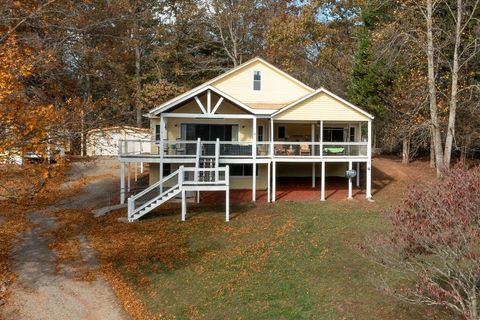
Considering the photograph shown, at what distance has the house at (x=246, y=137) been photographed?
66.5 ft

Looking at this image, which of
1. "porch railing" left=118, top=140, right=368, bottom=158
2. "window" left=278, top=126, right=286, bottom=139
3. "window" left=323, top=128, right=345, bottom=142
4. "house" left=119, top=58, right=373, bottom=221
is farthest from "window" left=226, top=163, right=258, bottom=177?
"window" left=323, top=128, right=345, bottom=142

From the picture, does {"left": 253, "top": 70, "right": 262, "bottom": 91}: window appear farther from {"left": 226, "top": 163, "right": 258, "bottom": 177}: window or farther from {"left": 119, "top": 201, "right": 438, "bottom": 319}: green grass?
{"left": 119, "top": 201, "right": 438, "bottom": 319}: green grass

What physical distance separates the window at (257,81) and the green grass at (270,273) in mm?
10361

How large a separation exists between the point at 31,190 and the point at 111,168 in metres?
22.1

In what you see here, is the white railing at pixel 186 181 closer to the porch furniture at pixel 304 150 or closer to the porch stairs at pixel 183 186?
the porch stairs at pixel 183 186

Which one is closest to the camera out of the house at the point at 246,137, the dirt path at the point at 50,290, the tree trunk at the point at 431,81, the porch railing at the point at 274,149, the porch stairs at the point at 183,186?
the dirt path at the point at 50,290

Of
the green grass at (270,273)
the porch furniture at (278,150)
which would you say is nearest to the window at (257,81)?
the porch furniture at (278,150)

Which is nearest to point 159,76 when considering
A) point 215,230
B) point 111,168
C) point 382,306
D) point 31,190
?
point 111,168

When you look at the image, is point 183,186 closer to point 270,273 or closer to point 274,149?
point 274,149

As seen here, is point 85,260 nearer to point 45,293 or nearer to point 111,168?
point 45,293

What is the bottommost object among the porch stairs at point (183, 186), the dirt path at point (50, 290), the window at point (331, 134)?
the dirt path at point (50, 290)

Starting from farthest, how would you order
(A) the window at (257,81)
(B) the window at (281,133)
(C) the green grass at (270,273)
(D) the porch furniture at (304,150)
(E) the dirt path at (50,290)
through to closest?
1. (B) the window at (281,133)
2. (A) the window at (257,81)
3. (D) the porch furniture at (304,150)
4. (E) the dirt path at (50,290)
5. (C) the green grass at (270,273)

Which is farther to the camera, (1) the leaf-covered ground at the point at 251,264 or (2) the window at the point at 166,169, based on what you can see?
(2) the window at the point at 166,169

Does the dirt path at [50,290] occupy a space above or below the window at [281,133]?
below
